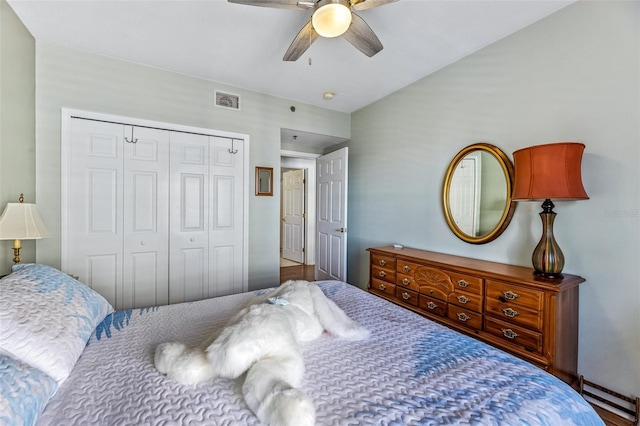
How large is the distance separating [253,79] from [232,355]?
2724 mm

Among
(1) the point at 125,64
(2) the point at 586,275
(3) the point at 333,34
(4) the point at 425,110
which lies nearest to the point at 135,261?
(1) the point at 125,64

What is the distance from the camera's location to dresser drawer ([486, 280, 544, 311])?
1598 mm

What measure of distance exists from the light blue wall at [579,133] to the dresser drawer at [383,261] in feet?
1.53

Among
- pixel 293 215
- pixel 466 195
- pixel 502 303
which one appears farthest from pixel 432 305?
pixel 293 215

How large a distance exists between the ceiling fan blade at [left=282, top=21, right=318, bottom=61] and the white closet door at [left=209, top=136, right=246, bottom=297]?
4.53 feet

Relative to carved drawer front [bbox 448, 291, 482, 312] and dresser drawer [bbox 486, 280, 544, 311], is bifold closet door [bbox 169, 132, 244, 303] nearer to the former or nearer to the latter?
carved drawer front [bbox 448, 291, 482, 312]

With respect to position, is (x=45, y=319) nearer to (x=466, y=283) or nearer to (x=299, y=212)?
(x=466, y=283)

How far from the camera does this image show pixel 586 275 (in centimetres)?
172

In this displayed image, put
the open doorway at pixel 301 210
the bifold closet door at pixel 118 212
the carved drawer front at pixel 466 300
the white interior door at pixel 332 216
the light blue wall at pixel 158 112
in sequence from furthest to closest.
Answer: the open doorway at pixel 301 210, the white interior door at pixel 332 216, the bifold closet door at pixel 118 212, the light blue wall at pixel 158 112, the carved drawer front at pixel 466 300

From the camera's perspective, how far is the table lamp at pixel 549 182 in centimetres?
156

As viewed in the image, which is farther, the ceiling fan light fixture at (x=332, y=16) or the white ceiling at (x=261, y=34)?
the white ceiling at (x=261, y=34)

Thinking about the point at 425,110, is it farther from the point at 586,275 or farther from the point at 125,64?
the point at 125,64

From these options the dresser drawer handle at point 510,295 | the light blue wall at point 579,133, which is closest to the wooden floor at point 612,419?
the light blue wall at point 579,133

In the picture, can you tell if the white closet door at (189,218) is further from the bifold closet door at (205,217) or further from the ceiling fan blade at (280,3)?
the ceiling fan blade at (280,3)
